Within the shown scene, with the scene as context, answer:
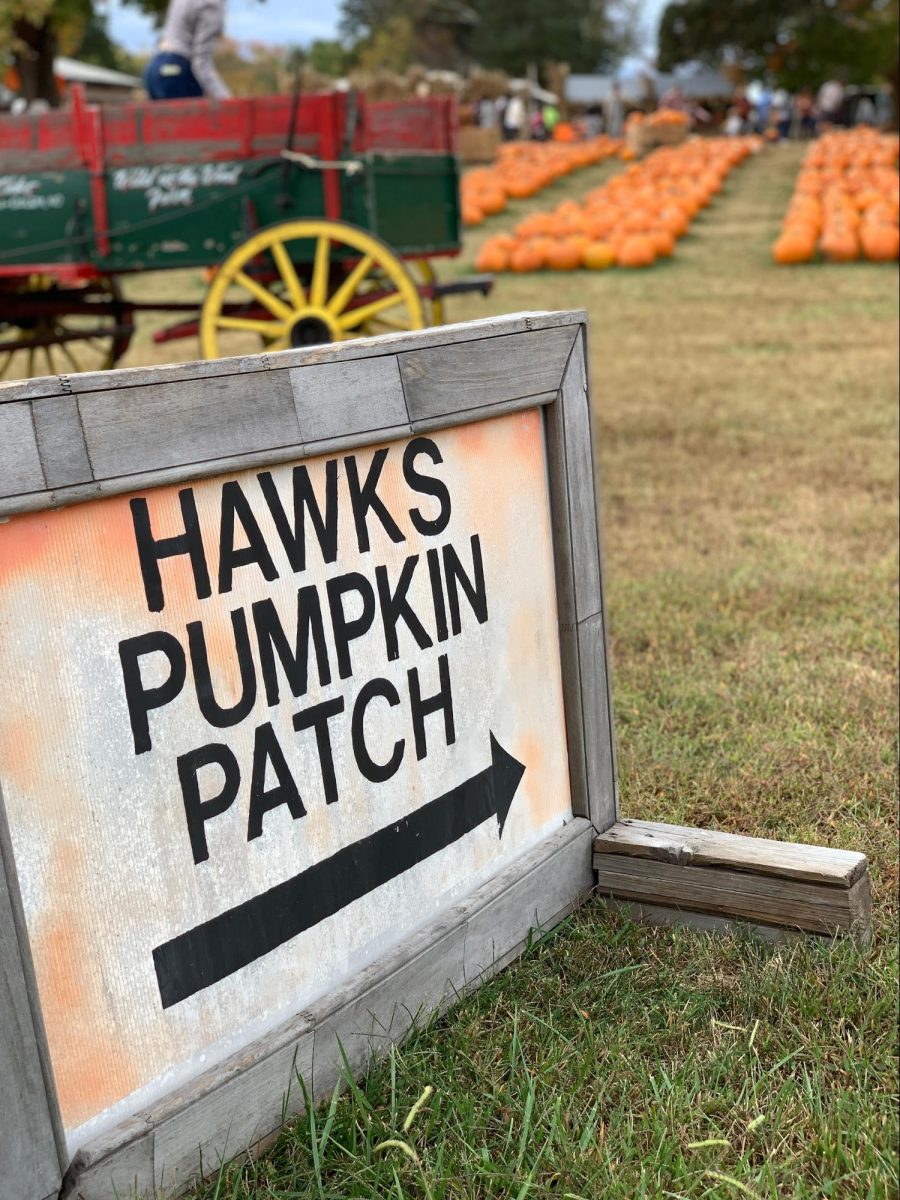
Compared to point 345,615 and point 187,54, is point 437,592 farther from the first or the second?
point 187,54

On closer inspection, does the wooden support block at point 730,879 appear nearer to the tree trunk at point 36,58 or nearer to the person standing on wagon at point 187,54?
the person standing on wagon at point 187,54

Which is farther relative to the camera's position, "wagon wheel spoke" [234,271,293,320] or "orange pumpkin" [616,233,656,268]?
"orange pumpkin" [616,233,656,268]

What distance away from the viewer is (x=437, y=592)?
1945 millimetres

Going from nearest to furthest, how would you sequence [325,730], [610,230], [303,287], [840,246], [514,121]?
[325,730] < [303,287] < [840,246] < [610,230] < [514,121]

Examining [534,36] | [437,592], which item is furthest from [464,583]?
[534,36]

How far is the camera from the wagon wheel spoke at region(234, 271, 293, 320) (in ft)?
20.1

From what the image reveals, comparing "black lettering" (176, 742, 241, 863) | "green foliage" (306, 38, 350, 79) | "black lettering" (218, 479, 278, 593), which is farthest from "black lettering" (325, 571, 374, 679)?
"green foliage" (306, 38, 350, 79)

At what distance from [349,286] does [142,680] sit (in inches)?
192

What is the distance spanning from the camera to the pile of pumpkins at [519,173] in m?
19.0

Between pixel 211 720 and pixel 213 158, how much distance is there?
5.34 m

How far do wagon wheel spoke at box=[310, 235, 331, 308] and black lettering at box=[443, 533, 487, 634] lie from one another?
4379 millimetres

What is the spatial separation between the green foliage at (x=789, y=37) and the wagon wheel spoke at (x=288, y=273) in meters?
33.0

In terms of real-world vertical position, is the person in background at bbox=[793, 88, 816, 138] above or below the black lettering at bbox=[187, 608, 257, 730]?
above

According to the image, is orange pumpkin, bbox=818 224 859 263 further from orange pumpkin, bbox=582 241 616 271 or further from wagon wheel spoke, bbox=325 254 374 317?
wagon wheel spoke, bbox=325 254 374 317
